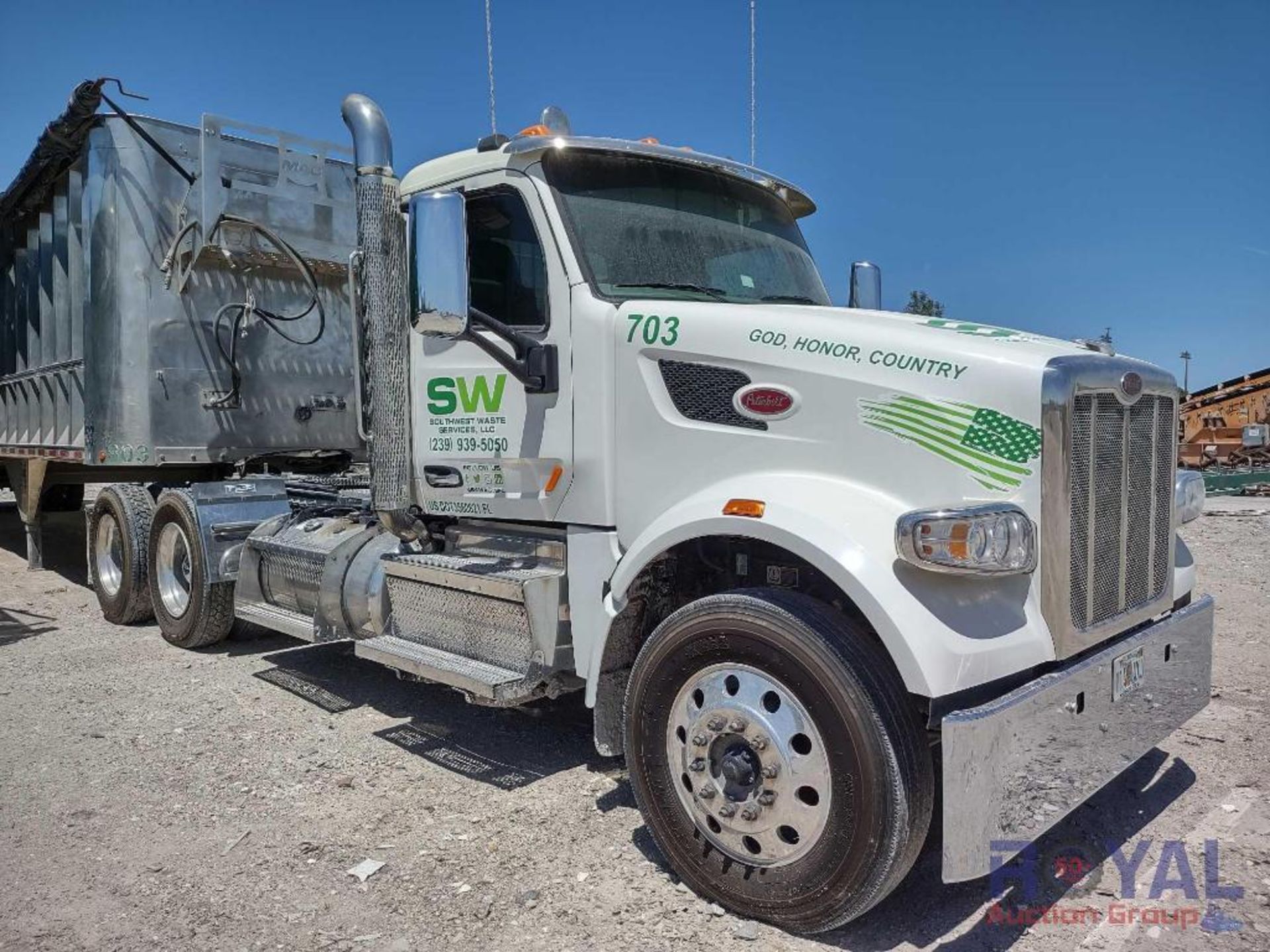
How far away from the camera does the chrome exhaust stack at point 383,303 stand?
4.54m

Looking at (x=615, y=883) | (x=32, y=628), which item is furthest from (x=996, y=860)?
(x=32, y=628)

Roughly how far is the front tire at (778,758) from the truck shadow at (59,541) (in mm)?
8259

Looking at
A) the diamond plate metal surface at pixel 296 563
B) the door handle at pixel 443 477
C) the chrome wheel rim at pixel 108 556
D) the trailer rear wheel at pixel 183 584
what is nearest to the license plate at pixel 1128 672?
the door handle at pixel 443 477

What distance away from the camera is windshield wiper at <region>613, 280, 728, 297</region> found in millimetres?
3967

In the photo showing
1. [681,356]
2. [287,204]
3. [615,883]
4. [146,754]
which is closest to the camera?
[615,883]

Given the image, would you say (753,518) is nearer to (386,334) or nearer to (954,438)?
(954,438)

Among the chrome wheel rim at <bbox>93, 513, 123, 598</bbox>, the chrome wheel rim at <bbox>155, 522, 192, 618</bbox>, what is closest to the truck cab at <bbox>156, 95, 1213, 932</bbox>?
the chrome wheel rim at <bbox>155, 522, 192, 618</bbox>

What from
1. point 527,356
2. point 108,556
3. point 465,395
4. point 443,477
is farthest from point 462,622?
point 108,556

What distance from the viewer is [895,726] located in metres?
2.78

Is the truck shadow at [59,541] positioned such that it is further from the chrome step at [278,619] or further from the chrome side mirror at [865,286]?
the chrome side mirror at [865,286]

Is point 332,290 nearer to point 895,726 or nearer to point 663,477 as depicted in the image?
point 663,477

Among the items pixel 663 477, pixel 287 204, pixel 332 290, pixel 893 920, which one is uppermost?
pixel 287 204

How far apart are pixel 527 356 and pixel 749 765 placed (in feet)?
6.16

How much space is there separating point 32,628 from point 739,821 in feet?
22.1
